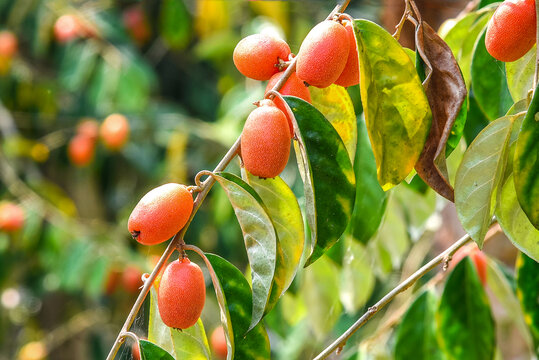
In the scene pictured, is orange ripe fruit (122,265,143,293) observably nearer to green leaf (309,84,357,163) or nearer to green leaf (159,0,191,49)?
green leaf (159,0,191,49)

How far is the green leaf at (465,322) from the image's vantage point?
2.33 feet

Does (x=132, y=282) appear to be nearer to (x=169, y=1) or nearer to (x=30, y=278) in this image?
(x=30, y=278)

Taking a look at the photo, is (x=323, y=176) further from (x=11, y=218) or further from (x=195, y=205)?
(x=11, y=218)

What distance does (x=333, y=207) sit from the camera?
47cm

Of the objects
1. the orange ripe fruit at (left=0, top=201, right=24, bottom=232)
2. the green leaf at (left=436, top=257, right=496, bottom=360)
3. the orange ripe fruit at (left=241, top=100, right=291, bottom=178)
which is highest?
the orange ripe fruit at (left=241, top=100, right=291, bottom=178)

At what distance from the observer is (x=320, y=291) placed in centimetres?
85

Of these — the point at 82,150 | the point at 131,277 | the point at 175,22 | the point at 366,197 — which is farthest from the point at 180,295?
the point at 82,150

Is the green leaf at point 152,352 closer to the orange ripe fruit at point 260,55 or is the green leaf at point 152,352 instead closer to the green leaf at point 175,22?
the orange ripe fruit at point 260,55

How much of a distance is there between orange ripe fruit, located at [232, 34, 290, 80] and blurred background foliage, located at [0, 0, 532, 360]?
52.3 inches

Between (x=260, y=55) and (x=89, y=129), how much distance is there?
2.29 meters

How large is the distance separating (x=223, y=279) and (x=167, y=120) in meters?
2.05

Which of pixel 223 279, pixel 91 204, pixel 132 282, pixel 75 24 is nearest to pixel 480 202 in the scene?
pixel 223 279

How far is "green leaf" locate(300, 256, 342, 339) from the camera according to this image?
0.84 metres

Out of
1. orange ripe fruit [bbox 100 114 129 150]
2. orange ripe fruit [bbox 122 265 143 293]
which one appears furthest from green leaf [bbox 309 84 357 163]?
orange ripe fruit [bbox 100 114 129 150]
